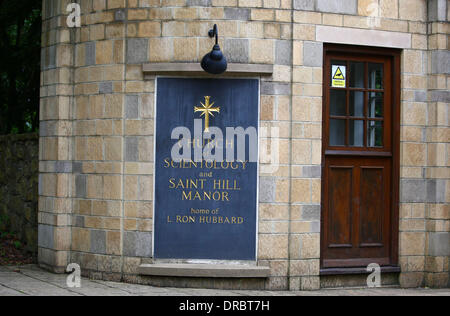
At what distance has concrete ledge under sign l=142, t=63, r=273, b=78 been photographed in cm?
850

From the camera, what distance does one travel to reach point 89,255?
355 inches

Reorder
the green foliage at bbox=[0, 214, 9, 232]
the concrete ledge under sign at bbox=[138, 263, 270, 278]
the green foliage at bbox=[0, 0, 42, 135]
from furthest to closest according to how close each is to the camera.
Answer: the green foliage at bbox=[0, 0, 42, 135] < the green foliage at bbox=[0, 214, 9, 232] < the concrete ledge under sign at bbox=[138, 263, 270, 278]

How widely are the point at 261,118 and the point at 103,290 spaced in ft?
10.1

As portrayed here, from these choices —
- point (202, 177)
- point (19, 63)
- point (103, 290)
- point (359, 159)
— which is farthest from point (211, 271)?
point (19, 63)

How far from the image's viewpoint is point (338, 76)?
9047 mm

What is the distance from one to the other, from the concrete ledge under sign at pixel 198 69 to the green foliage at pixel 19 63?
627 centimetres

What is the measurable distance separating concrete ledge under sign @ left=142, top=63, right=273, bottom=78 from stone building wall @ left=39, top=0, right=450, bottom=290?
0.11m

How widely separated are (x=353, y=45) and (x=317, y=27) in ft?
2.05
